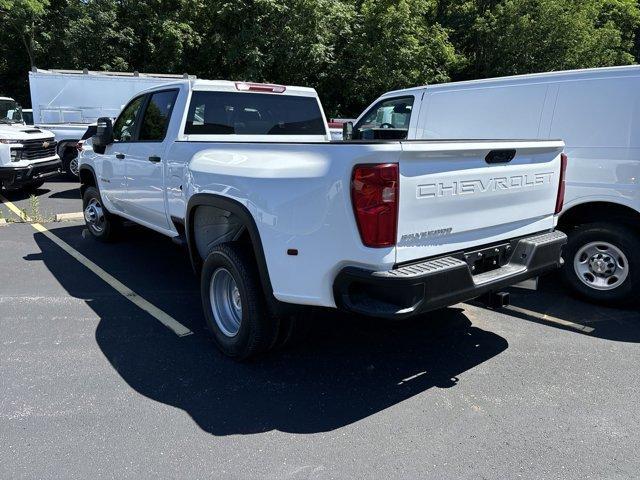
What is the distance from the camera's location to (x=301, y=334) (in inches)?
153

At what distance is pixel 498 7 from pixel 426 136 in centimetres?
1776

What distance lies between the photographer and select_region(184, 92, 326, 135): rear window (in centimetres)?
503

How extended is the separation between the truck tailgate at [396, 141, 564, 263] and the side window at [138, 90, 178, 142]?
303 cm

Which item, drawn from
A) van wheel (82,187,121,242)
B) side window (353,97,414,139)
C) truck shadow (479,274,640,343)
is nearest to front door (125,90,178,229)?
van wheel (82,187,121,242)

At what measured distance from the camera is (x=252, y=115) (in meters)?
5.37

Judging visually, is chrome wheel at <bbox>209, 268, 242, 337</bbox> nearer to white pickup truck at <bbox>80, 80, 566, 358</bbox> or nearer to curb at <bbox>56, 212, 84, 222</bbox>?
white pickup truck at <bbox>80, 80, 566, 358</bbox>

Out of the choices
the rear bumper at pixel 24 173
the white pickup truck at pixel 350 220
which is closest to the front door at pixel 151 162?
the white pickup truck at pixel 350 220

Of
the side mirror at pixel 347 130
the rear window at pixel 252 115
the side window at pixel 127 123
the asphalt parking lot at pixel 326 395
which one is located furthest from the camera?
the side mirror at pixel 347 130

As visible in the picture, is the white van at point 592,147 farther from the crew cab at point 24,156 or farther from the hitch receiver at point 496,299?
the crew cab at point 24,156

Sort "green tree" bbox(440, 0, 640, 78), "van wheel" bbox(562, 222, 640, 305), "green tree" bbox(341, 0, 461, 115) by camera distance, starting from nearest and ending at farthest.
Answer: "van wheel" bbox(562, 222, 640, 305), "green tree" bbox(341, 0, 461, 115), "green tree" bbox(440, 0, 640, 78)

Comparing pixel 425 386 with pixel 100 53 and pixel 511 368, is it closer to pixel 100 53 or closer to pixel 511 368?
pixel 511 368

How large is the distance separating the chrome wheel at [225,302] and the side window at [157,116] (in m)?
1.86

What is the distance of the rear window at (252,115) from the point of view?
198 inches

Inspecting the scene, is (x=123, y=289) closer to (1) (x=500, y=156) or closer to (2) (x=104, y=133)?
(2) (x=104, y=133)
